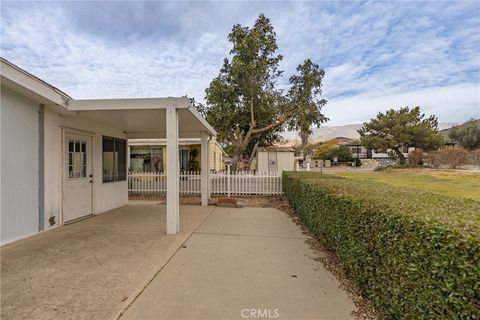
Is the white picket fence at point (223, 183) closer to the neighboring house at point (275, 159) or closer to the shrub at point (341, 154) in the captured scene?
the neighboring house at point (275, 159)

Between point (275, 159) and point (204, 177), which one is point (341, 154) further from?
point (204, 177)

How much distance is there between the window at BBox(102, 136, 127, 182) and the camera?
7.93m

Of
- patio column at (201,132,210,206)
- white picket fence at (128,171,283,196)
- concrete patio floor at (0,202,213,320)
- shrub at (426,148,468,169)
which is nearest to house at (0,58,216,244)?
concrete patio floor at (0,202,213,320)

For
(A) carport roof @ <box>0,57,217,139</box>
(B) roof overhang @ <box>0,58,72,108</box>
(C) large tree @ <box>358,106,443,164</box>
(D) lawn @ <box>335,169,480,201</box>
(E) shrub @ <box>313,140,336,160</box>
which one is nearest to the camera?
(B) roof overhang @ <box>0,58,72,108</box>

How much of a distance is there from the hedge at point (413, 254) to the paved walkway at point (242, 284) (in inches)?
21.0

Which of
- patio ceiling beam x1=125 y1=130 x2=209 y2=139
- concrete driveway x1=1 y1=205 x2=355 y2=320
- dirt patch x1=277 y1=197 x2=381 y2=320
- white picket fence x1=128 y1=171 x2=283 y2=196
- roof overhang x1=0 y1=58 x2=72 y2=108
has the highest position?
roof overhang x1=0 y1=58 x2=72 y2=108

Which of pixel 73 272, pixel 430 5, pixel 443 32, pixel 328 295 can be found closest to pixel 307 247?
pixel 328 295

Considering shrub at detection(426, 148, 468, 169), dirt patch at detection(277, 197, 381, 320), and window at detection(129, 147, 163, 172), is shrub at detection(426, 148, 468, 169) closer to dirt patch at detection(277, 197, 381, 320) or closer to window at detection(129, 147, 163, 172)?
window at detection(129, 147, 163, 172)

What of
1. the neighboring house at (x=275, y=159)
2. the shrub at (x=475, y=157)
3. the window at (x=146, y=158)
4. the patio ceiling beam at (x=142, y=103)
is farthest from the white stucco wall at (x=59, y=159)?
the shrub at (x=475, y=157)

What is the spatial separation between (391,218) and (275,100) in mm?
11802

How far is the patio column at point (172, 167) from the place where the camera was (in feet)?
17.8

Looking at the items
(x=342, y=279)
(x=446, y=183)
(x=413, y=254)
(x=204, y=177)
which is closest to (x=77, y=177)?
Result: (x=204, y=177)

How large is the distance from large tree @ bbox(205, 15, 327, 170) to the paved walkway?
28.5ft

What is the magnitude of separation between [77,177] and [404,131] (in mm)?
36573
